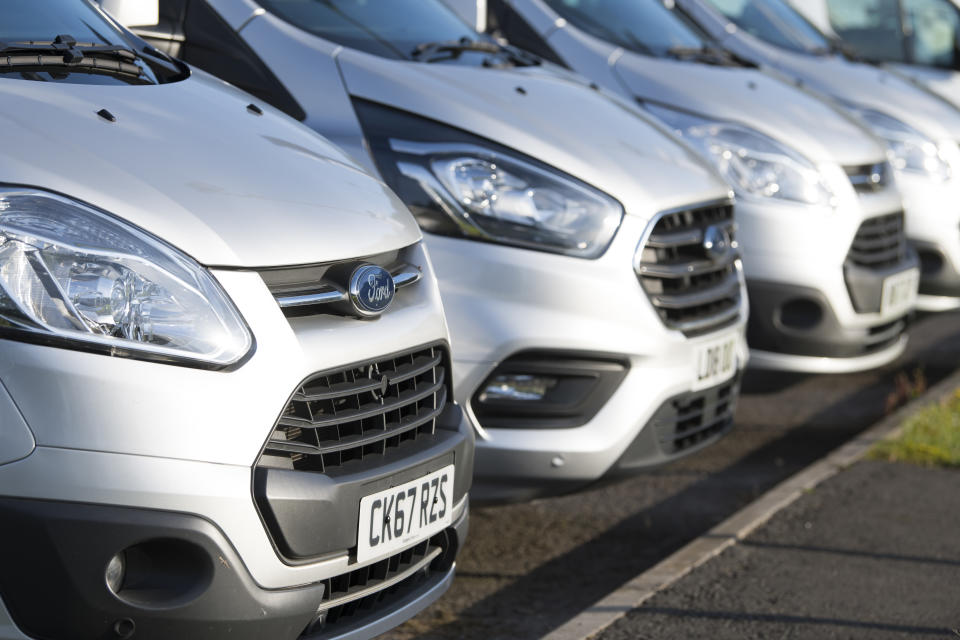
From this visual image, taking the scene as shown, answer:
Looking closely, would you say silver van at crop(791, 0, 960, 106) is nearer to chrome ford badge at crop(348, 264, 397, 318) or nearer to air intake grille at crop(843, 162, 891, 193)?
air intake grille at crop(843, 162, 891, 193)

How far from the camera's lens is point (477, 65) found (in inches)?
162

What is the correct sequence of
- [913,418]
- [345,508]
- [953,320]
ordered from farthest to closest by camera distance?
[953,320]
[913,418]
[345,508]

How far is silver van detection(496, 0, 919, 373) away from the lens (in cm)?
499

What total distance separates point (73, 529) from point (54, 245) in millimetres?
442

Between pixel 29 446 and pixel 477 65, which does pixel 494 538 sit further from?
pixel 29 446

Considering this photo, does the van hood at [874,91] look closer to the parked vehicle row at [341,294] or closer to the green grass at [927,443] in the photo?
the parked vehicle row at [341,294]

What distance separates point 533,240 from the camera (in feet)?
11.3

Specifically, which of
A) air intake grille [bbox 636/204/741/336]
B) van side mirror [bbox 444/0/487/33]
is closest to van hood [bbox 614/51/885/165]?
van side mirror [bbox 444/0/487/33]

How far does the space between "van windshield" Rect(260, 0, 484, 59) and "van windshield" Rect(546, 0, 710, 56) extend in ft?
3.56

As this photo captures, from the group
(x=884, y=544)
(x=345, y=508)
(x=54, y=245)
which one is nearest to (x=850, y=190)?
(x=884, y=544)

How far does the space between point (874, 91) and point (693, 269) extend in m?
3.51

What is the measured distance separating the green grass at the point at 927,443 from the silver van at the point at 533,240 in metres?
1.22

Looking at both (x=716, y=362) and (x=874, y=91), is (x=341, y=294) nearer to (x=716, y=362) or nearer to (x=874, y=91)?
(x=716, y=362)

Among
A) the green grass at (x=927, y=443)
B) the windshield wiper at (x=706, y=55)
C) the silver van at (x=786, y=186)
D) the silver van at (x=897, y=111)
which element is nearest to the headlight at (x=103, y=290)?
the silver van at (x=786, y=186)
